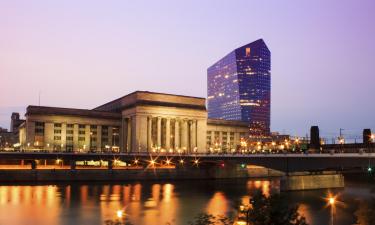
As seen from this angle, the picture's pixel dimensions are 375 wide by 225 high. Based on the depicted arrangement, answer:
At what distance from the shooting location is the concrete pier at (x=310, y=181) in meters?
103

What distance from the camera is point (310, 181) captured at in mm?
107875

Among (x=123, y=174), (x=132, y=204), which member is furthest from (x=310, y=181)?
(x=123, y=174)

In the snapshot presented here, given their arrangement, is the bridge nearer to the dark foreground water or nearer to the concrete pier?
the concrete pier

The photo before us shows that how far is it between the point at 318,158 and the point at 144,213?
4472cm

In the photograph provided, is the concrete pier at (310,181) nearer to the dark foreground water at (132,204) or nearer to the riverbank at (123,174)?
the dark foreground water at (132,204)

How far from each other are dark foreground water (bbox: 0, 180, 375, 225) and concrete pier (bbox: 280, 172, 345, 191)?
319cm

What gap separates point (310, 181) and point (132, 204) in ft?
159

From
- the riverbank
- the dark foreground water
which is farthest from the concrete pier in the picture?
the riverbank

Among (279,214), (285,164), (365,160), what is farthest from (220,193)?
(279,214)

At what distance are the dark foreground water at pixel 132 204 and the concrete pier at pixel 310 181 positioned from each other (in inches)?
126

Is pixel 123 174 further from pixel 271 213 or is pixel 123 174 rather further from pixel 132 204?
pixel 271 213

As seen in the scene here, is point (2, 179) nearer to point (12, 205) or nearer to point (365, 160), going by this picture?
point (12, 205)

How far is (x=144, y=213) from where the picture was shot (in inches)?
2744

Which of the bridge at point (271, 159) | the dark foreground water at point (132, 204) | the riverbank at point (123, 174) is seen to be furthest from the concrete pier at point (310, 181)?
the riverbank at point (123, 174)
